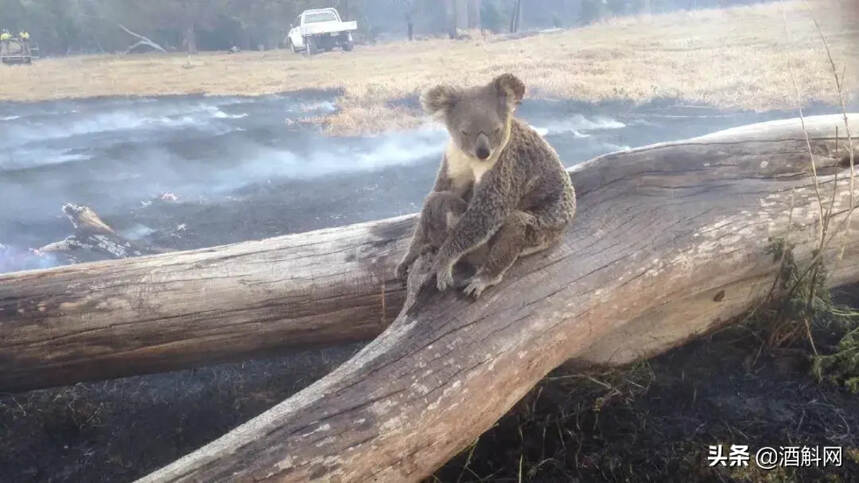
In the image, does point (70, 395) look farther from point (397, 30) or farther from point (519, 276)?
point (397, 30)

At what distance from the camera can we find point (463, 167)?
2582mm

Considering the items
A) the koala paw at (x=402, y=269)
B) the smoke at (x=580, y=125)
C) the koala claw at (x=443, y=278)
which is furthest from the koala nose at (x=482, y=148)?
the smoke at (x=580, y=125)

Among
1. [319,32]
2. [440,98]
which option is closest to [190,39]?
[319,32]

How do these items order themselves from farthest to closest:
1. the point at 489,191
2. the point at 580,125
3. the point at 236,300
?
the point at 580,125 < the point at 236,300 < the point at 489,191

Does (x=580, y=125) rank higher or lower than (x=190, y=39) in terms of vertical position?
lower

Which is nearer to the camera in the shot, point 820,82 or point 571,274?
point 571,274

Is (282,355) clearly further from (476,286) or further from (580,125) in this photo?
(580,125)

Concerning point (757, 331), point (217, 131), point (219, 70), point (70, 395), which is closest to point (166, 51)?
point (219, 70)

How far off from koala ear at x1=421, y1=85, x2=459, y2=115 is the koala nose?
0.28 meters

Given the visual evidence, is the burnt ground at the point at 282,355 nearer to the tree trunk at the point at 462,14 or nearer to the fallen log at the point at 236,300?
the fallen log at the point at 236,300

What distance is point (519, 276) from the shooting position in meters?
2.44

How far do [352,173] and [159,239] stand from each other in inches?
53.1

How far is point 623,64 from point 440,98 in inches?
91.3

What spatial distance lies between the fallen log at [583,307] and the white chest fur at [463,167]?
44 cm
